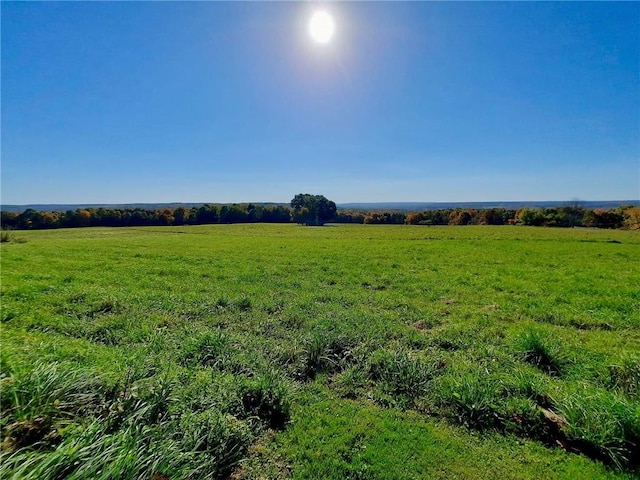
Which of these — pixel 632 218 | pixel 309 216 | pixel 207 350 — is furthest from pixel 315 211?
pixel 207 350

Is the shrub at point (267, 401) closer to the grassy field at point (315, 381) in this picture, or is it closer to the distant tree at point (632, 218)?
the grassy field at point (315, 381)

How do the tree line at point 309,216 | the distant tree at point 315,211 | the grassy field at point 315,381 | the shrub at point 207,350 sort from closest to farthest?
the grassy field at point 315,381, the shrub at point 207,350, the tree line at point 309,216, the distant tree at point 315,211

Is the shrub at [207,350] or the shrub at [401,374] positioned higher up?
the shrub at [207,350]

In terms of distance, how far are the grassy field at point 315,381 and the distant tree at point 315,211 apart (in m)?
76.8

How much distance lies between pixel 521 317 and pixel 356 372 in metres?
6.77

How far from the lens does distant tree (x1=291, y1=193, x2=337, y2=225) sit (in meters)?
89.7

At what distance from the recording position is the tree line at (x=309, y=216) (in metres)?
64.8

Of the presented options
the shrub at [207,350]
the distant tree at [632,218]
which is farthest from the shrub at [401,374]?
the distant tree at [632,218]

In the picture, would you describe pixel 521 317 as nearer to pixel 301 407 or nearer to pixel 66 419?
pixel 301 407

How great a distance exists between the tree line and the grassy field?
67080 millimetres

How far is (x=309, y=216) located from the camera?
294 feet

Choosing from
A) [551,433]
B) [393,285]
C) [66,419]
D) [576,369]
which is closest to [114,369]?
[66,419]

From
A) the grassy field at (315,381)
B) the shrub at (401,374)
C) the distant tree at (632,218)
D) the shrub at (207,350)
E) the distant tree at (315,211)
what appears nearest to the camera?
the grassy field at (315,381)

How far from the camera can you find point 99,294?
1070 centimetres
